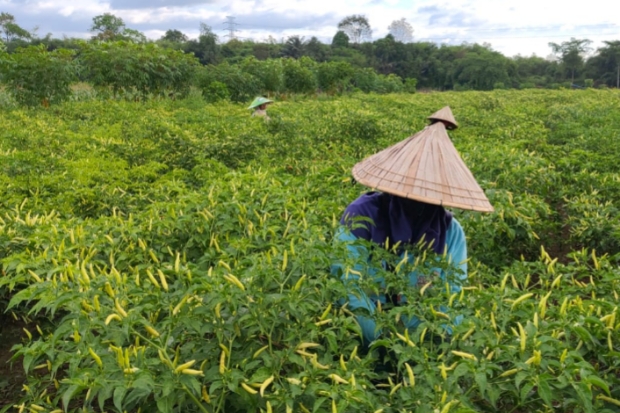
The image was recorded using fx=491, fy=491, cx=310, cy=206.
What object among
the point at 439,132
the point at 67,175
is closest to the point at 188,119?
the point at 67,175

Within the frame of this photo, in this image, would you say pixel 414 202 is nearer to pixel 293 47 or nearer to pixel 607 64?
pixel 293 47

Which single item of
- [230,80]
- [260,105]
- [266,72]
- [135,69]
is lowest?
[260,105]

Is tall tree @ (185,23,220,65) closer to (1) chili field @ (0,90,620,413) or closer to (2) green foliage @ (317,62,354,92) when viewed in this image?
(2) green foliage @ (317,62,354,92)

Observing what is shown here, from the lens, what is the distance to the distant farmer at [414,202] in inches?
75.0

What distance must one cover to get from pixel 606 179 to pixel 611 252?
1188 millimetres

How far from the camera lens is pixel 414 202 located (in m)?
2.09

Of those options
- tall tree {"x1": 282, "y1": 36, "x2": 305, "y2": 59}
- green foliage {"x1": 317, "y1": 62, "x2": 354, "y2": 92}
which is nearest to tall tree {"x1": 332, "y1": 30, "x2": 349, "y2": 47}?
tall tree {"x1": 282, "y1": 36, "x2": 305, "y2": 59}

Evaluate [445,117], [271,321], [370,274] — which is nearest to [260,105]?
[445,117]

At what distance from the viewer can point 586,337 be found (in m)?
1.41

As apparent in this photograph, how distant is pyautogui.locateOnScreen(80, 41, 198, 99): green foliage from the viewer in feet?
44.2

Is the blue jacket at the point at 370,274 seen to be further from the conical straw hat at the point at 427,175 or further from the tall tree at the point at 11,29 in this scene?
the tall tree at the point at 11,29

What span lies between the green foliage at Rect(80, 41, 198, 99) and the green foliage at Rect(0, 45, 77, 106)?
1687 millimetres

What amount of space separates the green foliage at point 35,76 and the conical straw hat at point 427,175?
11342 mm

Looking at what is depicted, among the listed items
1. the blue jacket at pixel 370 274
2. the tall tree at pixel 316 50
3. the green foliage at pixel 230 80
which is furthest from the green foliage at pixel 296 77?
the tall tree at pixel 316 50
